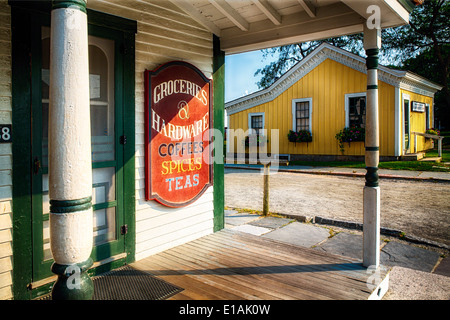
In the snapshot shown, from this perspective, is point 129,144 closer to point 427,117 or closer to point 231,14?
point 231,14

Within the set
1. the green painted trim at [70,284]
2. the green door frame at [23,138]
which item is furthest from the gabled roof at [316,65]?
the green painted trim at [70,284]

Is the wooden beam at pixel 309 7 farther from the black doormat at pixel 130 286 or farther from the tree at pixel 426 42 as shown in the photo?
the tree at pixel 426 42

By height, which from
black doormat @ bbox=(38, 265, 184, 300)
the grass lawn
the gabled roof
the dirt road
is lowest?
black doormat @ bbox=(38, 265, 184, 300)

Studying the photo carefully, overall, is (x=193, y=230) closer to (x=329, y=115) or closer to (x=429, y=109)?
(x=329, y=115)

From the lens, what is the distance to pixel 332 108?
14859 millimetres

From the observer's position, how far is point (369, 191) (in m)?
3.44

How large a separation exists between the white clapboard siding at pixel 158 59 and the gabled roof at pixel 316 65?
37.3ft

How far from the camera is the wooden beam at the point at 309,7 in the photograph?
365 centimetres

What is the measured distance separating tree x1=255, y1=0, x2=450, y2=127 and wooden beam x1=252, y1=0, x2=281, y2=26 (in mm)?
25514

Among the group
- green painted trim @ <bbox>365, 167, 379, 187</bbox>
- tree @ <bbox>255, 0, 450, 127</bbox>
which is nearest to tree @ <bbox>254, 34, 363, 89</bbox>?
tree @ <bbox>255, 0, 450, 127</bbox>

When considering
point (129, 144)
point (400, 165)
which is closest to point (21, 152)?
point (129, 144)

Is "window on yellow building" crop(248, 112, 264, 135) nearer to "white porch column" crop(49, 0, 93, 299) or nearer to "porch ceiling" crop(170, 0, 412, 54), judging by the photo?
"porch ceiling" crop(170, 0, 412, 54)

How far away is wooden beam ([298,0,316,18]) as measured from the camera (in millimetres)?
3651
